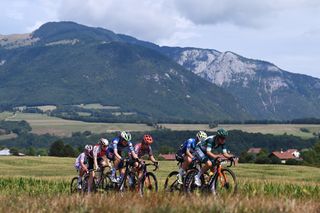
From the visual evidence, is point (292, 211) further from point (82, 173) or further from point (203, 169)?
point (82, 173)

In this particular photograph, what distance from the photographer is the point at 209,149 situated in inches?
632

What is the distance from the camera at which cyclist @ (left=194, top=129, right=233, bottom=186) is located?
15.8m

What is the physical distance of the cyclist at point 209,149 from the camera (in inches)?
622

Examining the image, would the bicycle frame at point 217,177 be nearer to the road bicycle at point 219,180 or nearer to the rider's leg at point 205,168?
the road bicycle at point 219,180

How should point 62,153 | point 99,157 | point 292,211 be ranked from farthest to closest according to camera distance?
point 62,153
point 99,157
point 292,211

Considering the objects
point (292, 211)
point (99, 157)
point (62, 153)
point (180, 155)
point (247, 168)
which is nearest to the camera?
point (292, 211)

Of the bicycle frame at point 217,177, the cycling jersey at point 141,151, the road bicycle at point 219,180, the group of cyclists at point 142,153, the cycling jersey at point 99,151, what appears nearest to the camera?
the road bicycle at point 219,180

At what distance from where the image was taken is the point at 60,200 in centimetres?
1133

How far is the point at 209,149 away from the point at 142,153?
309 centimetres

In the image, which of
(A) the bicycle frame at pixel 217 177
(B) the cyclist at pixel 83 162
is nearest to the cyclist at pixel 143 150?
(B) the cyclist at pixel 83 162

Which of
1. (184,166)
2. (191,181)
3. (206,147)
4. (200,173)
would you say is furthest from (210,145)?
(184,166)

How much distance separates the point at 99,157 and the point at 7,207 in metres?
9.34

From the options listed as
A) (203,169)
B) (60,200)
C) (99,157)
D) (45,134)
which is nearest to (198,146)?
(203,169)

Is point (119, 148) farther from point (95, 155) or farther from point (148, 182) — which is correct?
point (148, 182)
